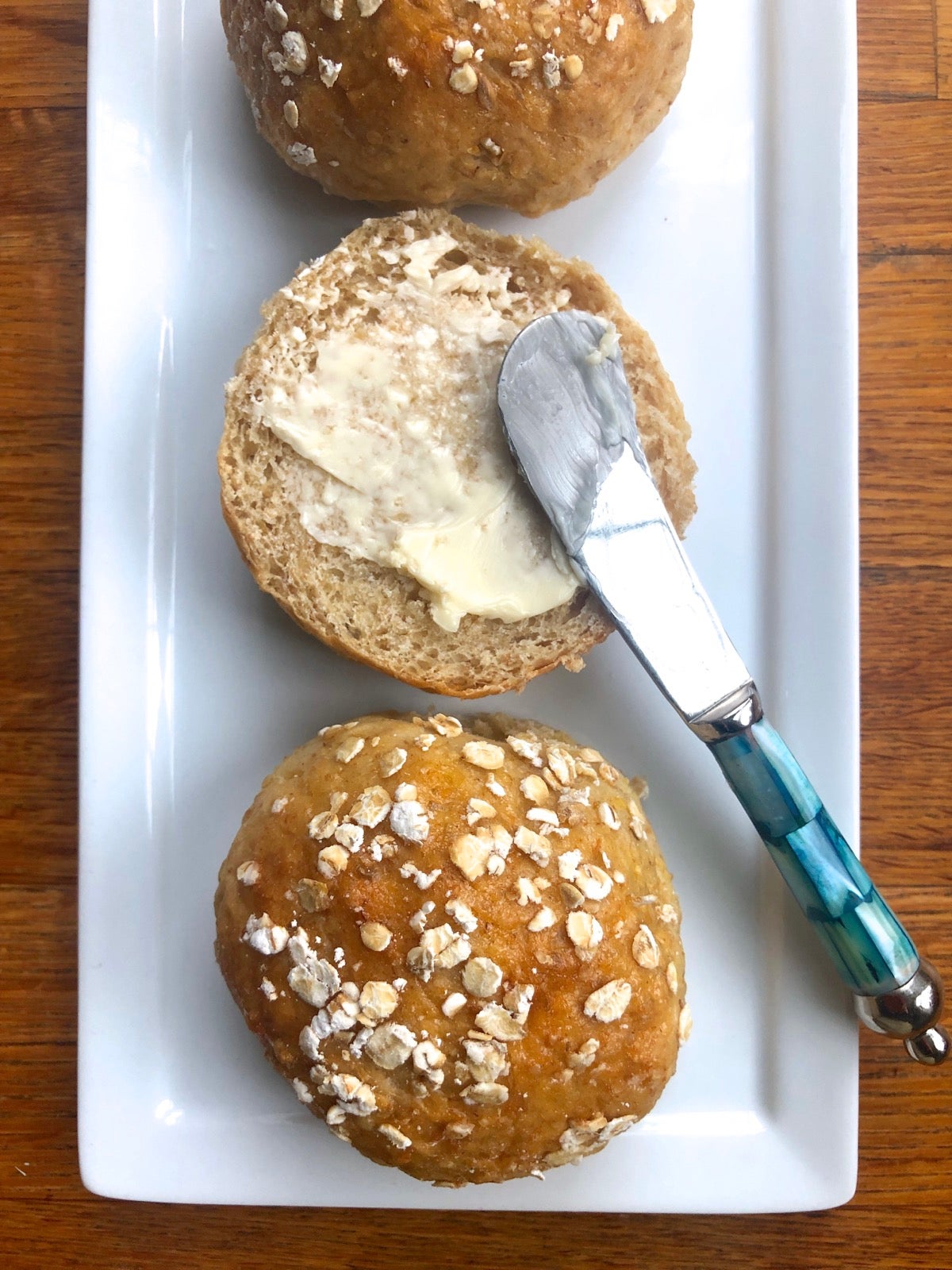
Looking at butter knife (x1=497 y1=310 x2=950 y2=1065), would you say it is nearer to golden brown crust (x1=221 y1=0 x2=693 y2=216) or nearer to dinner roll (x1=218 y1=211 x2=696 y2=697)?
dinner roll (x1=218 y1=211 x2=696 y2=697)

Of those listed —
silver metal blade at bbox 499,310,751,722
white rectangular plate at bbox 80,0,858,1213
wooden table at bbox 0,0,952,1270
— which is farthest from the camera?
wooden table at bbox 0,0,952,1270

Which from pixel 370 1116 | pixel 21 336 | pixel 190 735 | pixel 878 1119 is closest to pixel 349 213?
pixel 21 336

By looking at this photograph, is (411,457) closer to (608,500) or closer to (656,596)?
(608,500)

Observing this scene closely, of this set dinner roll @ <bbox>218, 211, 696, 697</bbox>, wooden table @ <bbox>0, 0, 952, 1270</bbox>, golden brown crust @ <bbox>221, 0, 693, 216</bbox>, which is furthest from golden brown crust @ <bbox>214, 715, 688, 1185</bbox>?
golden brown crust @ <bbox>221, 0, 693, 216</bbox>

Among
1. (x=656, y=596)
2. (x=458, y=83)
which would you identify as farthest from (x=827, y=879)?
(x=458, y=83)

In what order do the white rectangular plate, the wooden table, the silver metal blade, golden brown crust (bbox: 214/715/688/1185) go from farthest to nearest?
the wooden table
the white rectangular plate
the silver metal blade
golden brown crust (bbox: 214/715/688/1185)

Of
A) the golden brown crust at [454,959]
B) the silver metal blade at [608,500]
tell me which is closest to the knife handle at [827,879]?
the silver metal blade at [608,500]

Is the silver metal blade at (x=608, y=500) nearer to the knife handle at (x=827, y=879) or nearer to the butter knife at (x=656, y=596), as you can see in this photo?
the butter knife at (x=656, y=596)
